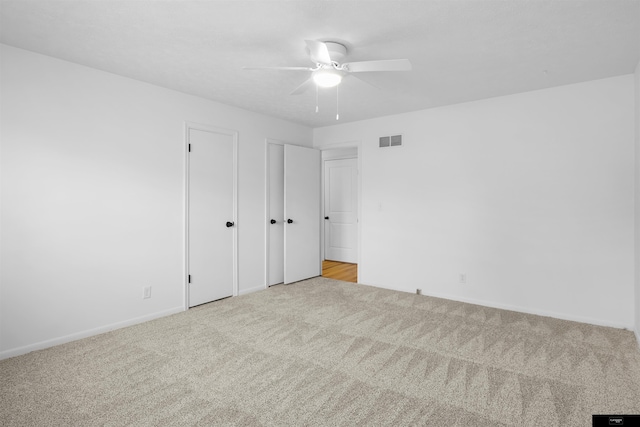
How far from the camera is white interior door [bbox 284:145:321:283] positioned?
200 inches

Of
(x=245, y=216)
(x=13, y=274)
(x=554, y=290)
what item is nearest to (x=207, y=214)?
(x=245, y=216)

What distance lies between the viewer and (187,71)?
3172 mm

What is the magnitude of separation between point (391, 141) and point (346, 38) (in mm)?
2460

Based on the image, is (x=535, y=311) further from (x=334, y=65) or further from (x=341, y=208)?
(x=341, y=208)

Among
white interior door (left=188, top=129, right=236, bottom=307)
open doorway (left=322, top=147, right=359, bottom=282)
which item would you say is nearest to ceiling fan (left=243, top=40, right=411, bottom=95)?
white interior door (left=188, top=129, right=236, bottom=307)

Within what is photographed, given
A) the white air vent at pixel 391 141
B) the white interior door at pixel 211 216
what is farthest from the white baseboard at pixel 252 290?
the white air vent at pixel 391 141

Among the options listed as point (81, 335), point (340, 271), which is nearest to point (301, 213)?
point (340, 271)

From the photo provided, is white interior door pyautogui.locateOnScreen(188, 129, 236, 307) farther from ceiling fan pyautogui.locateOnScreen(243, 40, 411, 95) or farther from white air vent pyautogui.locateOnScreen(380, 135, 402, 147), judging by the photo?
white air vent pyautogui.locateOnScreen(380, 135, 402, 147)

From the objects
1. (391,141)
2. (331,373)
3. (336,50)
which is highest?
(336,50)

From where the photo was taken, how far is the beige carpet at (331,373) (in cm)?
198

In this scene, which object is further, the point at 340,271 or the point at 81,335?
the point at 340,271

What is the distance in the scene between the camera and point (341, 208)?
23.2 ft

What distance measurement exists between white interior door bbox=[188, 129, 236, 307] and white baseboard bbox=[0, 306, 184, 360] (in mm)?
375

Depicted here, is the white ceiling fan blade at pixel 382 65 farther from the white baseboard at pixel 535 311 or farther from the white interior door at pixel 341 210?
the white interior door at pixel 341 210
